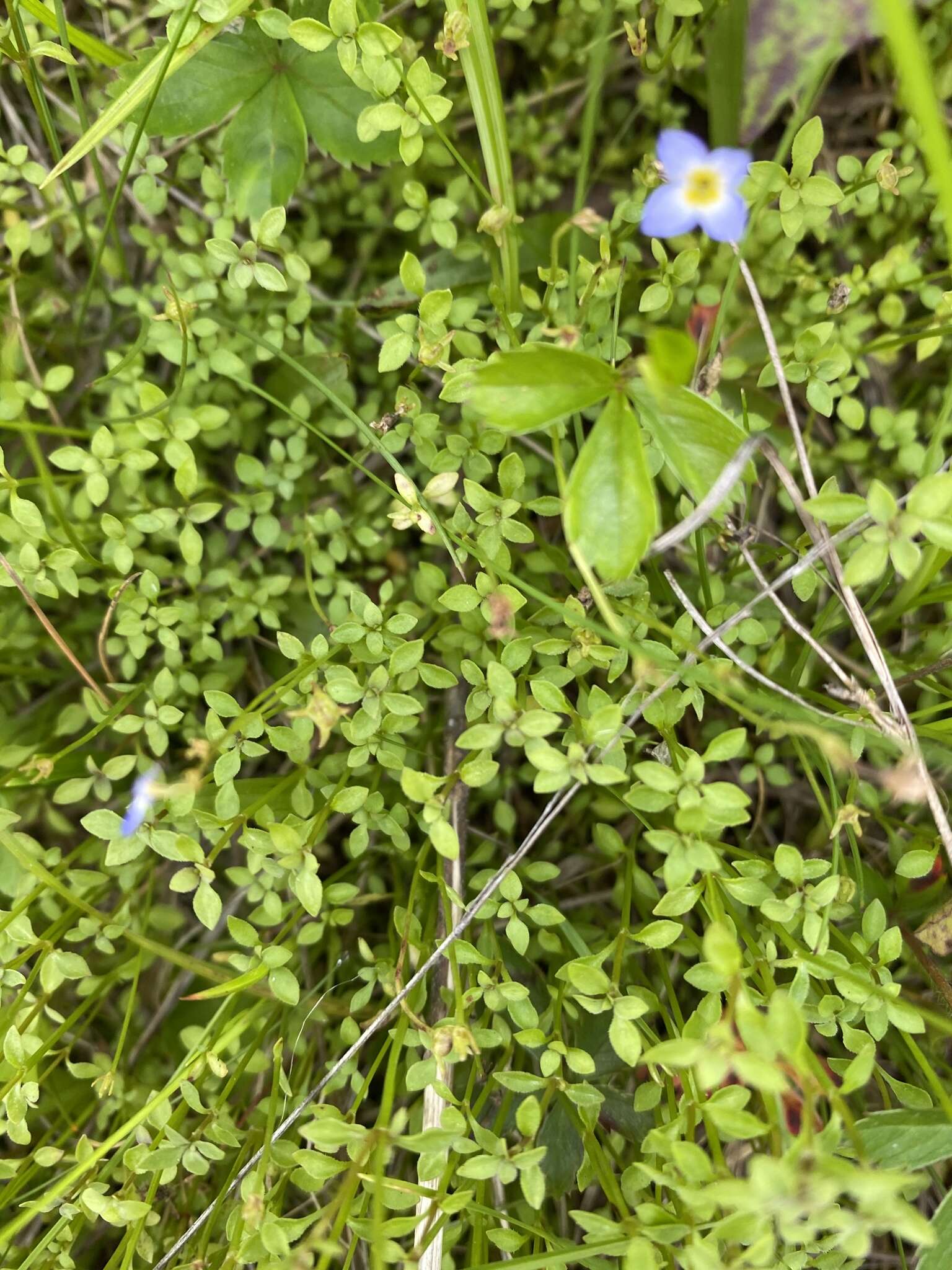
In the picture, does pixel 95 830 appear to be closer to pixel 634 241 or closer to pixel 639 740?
pixel 639 740

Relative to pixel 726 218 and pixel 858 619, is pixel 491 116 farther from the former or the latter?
pixel 858 619

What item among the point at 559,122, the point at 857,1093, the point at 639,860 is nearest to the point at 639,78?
the point at 559,122

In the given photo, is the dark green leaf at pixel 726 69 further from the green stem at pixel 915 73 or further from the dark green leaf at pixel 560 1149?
the dark green leaf at pixel 560 1149

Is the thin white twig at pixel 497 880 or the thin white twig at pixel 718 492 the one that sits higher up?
the thin white twig at pixel 718 492

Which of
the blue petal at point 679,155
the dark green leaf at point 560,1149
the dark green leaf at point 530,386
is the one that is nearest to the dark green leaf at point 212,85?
the blue petal at point 679,155

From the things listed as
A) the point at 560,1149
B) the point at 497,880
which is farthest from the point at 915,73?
the point at 560,1149

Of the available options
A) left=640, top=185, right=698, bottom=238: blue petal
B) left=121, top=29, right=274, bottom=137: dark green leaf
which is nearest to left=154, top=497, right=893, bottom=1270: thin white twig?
left=640, top=185, right=698, bottom=238: blue petal
